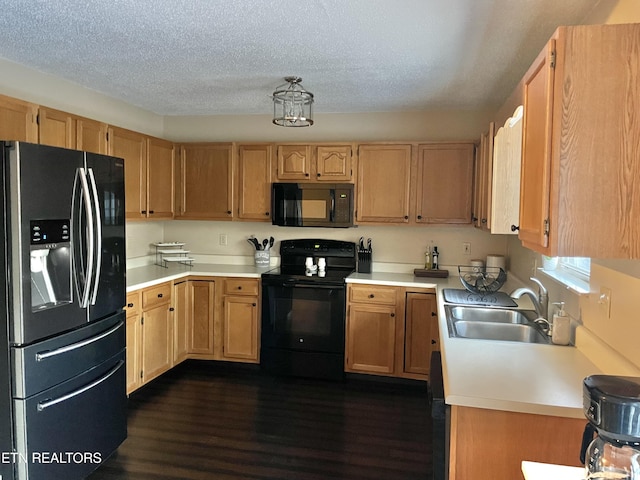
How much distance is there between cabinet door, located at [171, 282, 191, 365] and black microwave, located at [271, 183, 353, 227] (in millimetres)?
1008

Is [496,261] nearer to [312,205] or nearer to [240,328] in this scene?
[312,205]

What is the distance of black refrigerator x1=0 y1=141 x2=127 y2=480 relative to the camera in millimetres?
1972

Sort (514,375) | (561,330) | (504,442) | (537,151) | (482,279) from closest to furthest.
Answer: (537,151), (504,442), (514,375), (561,330), (482,279)

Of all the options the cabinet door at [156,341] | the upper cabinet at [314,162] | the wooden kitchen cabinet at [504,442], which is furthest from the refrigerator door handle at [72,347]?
the upper cabinet at [314,162]

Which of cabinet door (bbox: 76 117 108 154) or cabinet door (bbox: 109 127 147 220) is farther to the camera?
cabinet door (bbox: 109 127 147 220)

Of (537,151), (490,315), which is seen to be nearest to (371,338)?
(490,315)

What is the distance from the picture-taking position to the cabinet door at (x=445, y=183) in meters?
3.78

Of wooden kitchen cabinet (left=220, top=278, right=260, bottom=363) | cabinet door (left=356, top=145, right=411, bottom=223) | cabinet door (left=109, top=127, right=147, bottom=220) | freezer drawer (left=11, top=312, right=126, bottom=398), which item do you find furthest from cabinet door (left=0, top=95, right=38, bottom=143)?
cabinet door (left=356, top=145, right=411, bottom=223)

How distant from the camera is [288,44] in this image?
8.02ft

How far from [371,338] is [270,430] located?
3.88ft

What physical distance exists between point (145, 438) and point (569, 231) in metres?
2.69

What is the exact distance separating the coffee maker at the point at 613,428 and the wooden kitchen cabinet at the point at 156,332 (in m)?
3.01

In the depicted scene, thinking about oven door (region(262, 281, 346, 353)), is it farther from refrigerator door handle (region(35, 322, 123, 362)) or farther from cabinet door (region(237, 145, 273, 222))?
refrigerator door handle (region(35, 322, 123, 362))

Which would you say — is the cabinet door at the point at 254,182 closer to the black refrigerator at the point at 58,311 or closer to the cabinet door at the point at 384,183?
the cabinet door at the point at 384,183
